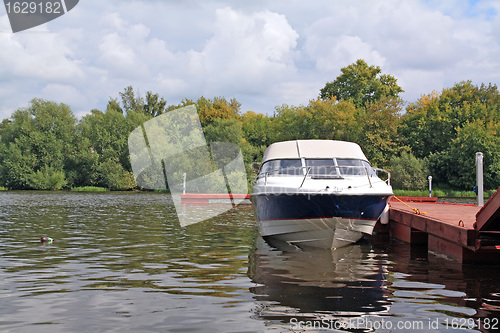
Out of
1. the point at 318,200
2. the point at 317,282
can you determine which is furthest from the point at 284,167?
the point at 317,282

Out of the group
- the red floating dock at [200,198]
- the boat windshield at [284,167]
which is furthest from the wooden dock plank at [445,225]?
the red floating dock at [200,198]

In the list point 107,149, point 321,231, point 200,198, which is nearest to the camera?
point 321,231

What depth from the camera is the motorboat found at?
39.1 ft

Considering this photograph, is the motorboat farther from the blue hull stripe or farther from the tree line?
the tree line

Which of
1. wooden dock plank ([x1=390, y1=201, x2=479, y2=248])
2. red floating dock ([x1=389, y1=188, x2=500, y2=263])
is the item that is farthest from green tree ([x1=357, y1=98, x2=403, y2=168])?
red floating dock ([x1=389, y1=188, x2=500, y2=263])

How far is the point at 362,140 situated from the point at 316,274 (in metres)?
48.9

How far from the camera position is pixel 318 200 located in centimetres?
1181

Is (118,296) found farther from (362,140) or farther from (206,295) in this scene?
(362,140)

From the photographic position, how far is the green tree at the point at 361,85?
229 ft

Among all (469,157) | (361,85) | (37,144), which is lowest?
(469,157)

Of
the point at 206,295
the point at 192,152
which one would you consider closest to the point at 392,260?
the point at 206,295

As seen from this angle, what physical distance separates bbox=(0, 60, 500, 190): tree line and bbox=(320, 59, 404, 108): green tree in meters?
0.15

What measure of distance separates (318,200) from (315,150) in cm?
315

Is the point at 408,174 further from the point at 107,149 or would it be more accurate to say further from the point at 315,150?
the point at 107,149
